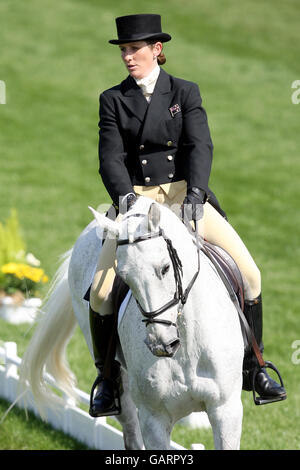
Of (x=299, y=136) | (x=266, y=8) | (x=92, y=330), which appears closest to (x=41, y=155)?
(x=299, y=136)

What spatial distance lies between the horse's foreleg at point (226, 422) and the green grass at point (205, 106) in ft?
14.8

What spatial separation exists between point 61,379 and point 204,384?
3.11 metres

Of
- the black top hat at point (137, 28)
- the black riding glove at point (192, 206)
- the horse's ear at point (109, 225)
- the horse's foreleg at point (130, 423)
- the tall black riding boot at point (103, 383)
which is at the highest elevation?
the black top hat at point (137, 28)

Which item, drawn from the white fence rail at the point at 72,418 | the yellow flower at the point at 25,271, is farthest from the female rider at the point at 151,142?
the yellow flower at the point at 25,271

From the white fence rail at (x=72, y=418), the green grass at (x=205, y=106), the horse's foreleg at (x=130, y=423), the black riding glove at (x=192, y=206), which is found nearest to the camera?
the black riding glove at (x=192, y=206)

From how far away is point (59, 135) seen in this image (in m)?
22.4

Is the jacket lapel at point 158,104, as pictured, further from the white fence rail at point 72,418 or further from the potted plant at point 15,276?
the potted plant at point 15,276

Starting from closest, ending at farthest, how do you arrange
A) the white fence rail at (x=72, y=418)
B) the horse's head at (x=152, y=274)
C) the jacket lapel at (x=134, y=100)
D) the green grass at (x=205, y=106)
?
1. the horse's head at (x=152, y=274)
2. the jacket lapel at (x=134, y=100)
3. the white fence rail at (x=72, y=418)
4. the green grass at (x=205, y=106)

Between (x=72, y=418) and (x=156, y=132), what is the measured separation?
4.11m

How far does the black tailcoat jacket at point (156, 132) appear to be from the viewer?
19.2 feet

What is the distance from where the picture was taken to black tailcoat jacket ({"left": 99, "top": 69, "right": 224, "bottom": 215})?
19.2 ft

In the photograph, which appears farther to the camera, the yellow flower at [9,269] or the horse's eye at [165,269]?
the yellow flower at [9,269]

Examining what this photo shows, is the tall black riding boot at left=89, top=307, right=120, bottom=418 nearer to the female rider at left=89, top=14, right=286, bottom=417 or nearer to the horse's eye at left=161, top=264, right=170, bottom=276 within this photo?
the female rider at left=89, top=14, right=286, bottom=417

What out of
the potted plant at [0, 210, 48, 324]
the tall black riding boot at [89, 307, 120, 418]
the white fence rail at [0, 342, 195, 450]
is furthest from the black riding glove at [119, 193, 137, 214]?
the potted plant at [0, 210, 48, 324]
